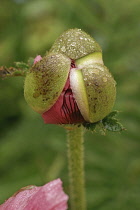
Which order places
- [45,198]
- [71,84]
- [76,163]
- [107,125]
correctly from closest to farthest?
[45,198] < [71,84] < [107,125] < [76,163]

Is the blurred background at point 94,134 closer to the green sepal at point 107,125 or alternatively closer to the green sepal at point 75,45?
the green sepal at point 107,125

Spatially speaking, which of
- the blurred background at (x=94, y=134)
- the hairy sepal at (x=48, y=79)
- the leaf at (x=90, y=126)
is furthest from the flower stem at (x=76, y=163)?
the blurred background at (x=94, y=134)

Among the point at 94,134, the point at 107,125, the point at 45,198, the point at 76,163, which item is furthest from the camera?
the point at 94,134

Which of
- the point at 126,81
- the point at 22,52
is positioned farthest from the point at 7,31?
the point at 126,81

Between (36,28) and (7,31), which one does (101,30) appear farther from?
(36,28)

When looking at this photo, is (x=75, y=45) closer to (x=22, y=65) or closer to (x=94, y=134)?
(x=22, y=65)

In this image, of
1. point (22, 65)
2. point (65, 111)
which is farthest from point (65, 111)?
point (22, 65)

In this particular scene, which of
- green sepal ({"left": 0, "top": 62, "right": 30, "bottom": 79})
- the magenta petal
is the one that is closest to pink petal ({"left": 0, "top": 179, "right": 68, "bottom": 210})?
the magenta petal
